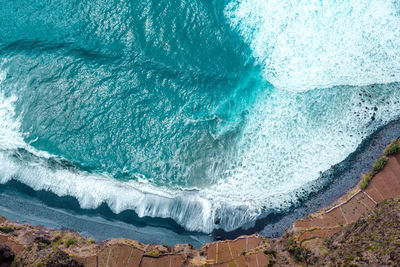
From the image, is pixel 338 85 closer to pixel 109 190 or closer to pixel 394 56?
pixel 394 56

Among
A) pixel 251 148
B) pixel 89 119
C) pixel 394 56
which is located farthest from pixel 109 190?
pixel 394 56

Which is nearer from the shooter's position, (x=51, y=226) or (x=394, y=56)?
(x=51, y=226)

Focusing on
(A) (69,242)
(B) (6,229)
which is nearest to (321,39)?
(A) (69,242)

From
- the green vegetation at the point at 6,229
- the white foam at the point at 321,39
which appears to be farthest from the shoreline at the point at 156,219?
the white foam at the point at 321,39

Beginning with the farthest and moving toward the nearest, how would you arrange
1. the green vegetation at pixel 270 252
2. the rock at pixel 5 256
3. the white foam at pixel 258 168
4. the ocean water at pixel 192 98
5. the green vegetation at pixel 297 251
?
the ocean water at pixel 192 98, the white foam at pixel 258 168, the green vegetation at pixel 270 252, the rock at pixel 5 256, the green vegetation at pixel 297 251

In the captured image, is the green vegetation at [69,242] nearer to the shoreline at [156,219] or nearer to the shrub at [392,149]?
the shoreline at [156,219]

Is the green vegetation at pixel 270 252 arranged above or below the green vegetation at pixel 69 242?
above
